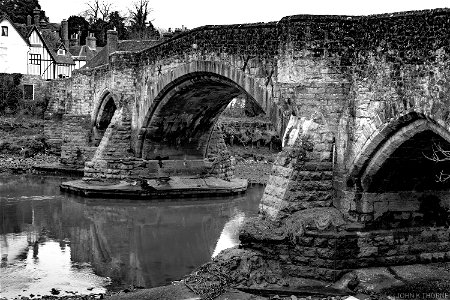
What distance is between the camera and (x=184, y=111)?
69.5 ft

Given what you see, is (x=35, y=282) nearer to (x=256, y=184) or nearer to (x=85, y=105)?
(x=256, y=184)

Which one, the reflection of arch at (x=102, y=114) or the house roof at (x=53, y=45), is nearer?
the reflection of arch at (x=102, y=114)

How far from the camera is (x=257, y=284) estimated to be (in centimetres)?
1025

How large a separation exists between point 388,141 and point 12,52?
35030 mm

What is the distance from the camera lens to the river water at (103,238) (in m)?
11.8

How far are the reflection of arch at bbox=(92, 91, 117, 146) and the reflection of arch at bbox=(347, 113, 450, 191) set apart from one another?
58.2 feet

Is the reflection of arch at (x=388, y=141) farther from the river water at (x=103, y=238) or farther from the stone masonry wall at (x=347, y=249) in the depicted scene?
the river water at (x=103, y=238)

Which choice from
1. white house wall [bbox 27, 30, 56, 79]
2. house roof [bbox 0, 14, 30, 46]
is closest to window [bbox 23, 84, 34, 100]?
white house wall [bbox 27, 30, 56, 79]

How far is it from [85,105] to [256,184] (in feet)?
31.5

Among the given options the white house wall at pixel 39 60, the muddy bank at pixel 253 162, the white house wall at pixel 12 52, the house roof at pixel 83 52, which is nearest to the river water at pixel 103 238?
the muddy bank at pixel 253 162

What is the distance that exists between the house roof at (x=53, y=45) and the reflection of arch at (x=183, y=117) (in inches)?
899

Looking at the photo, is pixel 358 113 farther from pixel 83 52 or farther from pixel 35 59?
pixel 83 52

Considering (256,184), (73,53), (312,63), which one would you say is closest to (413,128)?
(312,63)

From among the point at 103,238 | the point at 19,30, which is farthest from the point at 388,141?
the point at 19,30
